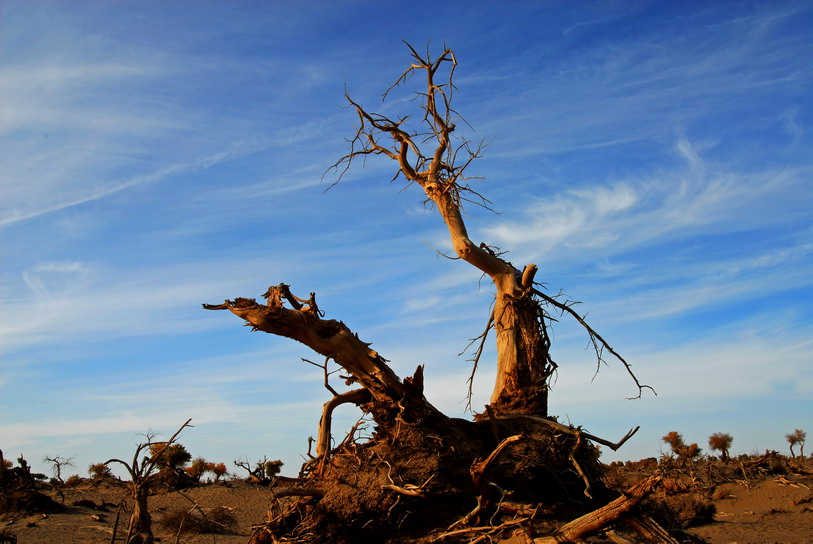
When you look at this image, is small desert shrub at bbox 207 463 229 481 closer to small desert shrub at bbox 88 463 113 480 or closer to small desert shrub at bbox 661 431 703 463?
small desert shrub at bbox 88 463 113 480

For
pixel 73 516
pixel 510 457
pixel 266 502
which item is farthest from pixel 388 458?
pixel 266 502

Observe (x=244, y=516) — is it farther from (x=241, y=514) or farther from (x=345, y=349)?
(x=345, y=349)

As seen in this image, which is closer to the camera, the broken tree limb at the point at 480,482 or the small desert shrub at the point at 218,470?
the broken tree limb at the point at 480,482

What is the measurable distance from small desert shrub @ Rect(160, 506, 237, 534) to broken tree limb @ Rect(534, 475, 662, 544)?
9.72 m

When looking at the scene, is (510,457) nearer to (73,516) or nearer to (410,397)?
(410,397)

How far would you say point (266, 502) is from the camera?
18.8m

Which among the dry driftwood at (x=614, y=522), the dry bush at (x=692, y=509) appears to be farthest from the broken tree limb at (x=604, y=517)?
the dry bush at (x=692, y=509)

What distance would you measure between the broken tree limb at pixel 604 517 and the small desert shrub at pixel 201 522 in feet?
31.9

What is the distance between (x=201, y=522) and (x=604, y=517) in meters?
11.1

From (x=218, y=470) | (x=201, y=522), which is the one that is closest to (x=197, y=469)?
(x=218, y=470)

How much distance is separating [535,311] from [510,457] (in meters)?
2.43

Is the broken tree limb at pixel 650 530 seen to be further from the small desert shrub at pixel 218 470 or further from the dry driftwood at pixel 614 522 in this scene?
the small desert shrub at pixel 218 470

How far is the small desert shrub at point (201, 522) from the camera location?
1427cm

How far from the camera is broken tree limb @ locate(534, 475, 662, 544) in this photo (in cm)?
559
